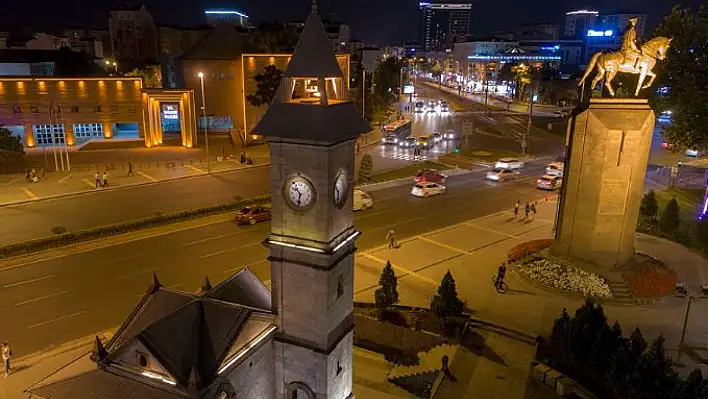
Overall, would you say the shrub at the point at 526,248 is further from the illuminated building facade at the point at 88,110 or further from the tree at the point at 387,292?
the illuminated building facade at the point at 88,110

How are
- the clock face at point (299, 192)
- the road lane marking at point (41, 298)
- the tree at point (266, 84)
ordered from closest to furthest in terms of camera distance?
the clock face at point (299, 192) < the road lane marking at point (41, 298) < the tree at point (266, 84)

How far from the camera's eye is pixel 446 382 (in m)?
21.3

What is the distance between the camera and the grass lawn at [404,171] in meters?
56.7

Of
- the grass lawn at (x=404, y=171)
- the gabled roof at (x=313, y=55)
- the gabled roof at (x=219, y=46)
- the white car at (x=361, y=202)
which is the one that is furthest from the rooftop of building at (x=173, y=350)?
the gabled roof at (x=219, y=46)

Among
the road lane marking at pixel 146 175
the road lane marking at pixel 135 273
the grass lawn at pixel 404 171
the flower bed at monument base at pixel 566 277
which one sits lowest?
the road lane marking at pixel 135 273

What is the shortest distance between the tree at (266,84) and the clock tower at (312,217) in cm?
5870

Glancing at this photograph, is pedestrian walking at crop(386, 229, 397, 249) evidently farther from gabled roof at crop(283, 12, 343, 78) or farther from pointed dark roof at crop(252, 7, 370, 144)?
gabled roof at crop(283, 12, 343, 78)

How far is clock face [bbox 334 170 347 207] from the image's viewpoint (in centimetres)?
1612

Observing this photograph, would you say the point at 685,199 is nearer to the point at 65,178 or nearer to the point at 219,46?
the point at 65,178

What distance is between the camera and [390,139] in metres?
82.1

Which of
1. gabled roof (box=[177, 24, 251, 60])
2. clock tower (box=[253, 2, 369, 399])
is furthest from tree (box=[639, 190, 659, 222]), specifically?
gabled roof (box=[177, 24, 251, 60])

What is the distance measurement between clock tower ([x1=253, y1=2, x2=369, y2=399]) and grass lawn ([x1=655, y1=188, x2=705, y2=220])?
39.4 m

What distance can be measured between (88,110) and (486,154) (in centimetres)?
5284

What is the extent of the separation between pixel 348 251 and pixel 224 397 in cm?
582
